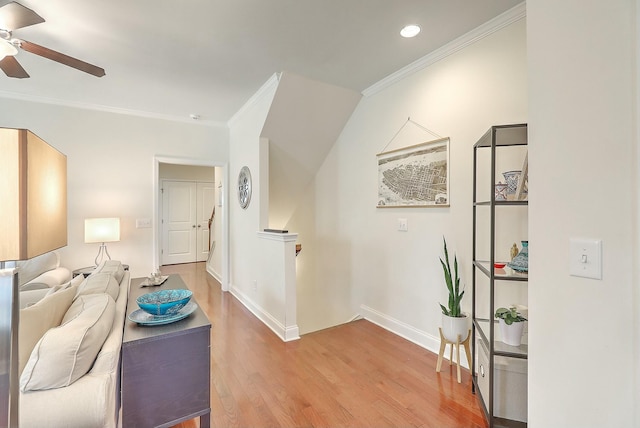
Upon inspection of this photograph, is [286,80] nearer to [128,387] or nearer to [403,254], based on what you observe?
[403,254]

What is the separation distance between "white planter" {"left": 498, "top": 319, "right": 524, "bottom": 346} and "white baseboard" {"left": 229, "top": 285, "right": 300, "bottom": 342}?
178 cm

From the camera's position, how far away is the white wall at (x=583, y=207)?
81 centimetres

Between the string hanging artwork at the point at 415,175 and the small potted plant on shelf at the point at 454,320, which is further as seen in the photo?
the string hanging artwork at the point at 415,175

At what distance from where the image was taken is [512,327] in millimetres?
1584

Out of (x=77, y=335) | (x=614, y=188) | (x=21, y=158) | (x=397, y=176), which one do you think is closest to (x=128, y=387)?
(x=77, y=335)

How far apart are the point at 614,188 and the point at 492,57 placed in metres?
1.65

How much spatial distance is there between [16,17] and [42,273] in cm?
265

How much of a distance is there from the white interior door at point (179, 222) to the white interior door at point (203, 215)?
0.29 ft

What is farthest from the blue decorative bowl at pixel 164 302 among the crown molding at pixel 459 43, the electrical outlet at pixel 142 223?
the electrical outlet at pixel 142 223

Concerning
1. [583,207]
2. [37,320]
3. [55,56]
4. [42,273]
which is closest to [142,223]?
[42,273]

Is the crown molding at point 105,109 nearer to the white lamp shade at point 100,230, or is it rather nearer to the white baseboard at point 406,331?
the white lamp shade at point 100,230

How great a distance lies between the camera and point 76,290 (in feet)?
5.37

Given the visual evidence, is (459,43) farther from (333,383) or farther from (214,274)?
(214,274)

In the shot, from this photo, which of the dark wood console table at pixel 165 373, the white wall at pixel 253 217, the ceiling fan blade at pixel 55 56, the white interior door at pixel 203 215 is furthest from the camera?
the white interior door at pixel 203 215
